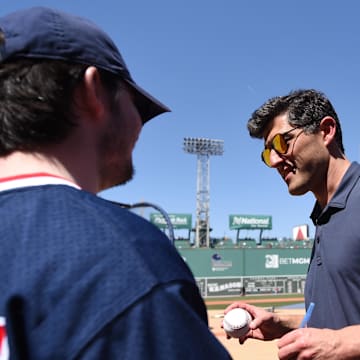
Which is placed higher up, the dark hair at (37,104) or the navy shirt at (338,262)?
the dark hair at (37,104)

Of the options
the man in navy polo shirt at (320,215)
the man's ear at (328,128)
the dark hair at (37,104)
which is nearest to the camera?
the dark hair at (37,104)

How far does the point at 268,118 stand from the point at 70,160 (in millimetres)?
2563

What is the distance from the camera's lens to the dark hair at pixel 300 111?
10.2 ft

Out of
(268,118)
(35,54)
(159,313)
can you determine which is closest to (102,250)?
(159,313)

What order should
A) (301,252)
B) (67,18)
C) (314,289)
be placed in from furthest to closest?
(301,252), (314,289), (67,18)

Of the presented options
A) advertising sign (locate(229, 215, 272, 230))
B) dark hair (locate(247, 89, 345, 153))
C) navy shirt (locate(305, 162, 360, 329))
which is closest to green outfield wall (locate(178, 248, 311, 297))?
dark hair (locate(247, 89, 345, 153))

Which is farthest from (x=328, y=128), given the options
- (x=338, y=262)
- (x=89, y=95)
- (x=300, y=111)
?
(x=89, y=95)

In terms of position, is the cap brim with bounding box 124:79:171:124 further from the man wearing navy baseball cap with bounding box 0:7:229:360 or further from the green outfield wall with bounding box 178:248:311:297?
the green outfield wall with bounding box 178:248:311:297

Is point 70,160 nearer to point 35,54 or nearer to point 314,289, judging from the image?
point 35,54

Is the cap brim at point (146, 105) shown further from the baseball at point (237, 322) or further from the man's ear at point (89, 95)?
the baseball at point (237, 322)

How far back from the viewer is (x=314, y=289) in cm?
273

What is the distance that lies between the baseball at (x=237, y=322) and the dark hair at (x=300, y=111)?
1.35 meters

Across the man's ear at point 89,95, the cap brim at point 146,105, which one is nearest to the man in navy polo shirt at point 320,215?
the cap brim at point 146,105

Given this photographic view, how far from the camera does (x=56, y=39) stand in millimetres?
1091
